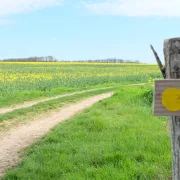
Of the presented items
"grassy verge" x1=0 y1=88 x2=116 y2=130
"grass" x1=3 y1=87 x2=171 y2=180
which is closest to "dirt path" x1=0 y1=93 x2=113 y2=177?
"grass" x1=3 y1=87 x2=171 y2=180

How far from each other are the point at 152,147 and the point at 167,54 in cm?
384

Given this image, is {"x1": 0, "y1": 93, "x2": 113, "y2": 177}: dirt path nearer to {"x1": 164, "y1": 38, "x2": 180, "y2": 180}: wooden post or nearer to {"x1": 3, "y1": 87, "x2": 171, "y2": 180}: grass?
{"x1": 3, "y1": 87, "x2": 171, "y2": 180}: grass

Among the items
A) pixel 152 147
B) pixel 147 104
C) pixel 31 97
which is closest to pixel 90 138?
pixel 152 147

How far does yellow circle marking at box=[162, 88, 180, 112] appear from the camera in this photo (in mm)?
3094

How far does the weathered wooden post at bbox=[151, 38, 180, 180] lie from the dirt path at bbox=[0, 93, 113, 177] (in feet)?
11.8

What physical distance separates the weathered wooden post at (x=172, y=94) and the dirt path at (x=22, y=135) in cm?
359

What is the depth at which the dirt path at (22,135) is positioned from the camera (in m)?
6.93

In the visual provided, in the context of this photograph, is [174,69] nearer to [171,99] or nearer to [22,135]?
[171,99]

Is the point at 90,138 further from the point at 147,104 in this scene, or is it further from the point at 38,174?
the point at 147,104

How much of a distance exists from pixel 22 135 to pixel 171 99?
6.24 m

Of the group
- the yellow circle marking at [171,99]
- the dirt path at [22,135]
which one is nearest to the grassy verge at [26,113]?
the dirt path at [22,135]

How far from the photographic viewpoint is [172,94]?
10.2 feet

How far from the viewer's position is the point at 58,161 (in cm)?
629

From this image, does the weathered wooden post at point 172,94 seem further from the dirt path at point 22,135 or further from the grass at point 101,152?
the dirt path at point 22,135
